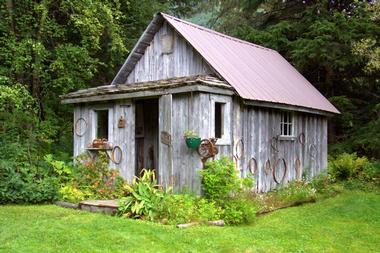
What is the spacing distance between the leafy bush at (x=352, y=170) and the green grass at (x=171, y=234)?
5437 mm

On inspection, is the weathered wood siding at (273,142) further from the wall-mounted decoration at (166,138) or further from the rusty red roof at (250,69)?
the wall-mounted decoration at (166,138)

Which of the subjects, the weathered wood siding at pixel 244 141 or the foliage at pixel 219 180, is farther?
the weathered wood siding at pixel 244 141

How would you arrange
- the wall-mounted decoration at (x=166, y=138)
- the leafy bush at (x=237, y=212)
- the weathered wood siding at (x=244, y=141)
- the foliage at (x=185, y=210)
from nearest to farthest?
1. the foliage at (x=185, y=210)
2. the leafy bush at (x=237, y=212)
3. the weathered wood siding at (x=244, y=141)
4. the wall-mounted decoration at (x=166, y=138)

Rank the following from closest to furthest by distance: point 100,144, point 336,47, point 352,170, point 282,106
Result: point 100,144
point 282,106
point 352,170
point 336,47

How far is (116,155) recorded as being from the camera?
12695mm

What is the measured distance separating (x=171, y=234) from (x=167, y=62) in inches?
255

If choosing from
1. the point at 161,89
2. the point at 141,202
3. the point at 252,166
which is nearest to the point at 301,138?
the point at 252,166

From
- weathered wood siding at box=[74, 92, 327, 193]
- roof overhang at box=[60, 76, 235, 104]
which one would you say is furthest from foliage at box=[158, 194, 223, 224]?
roof overhang at box=[60, 76, 235, 104]

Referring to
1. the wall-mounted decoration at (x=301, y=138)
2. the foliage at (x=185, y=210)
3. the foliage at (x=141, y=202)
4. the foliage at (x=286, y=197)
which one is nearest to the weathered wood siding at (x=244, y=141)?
the wall-mounted decoration at (x=301, y=138)

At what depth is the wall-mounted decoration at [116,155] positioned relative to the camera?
12586 millimetres

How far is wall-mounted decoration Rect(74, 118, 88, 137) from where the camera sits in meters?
13.6

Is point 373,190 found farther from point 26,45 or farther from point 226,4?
point 226,4

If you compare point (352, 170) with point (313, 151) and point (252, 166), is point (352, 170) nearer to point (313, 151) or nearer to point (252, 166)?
point (313, 151)

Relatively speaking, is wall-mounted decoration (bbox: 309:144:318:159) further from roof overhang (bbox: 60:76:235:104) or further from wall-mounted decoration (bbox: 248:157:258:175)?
roof overhang (bbox: 60:76:235:104)
